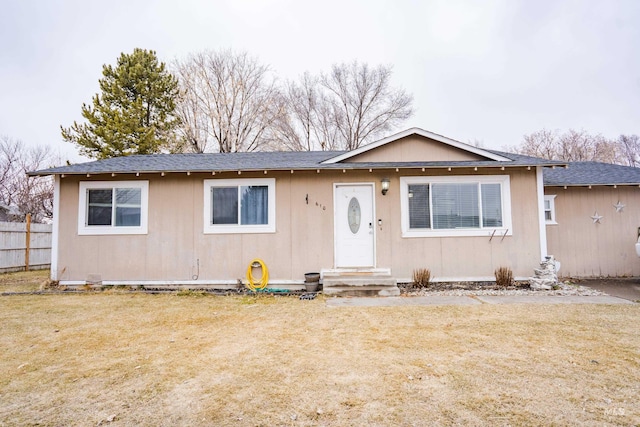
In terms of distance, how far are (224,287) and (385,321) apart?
408cm

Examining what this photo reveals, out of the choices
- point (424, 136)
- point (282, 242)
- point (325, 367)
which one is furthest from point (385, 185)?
point (325, 367)

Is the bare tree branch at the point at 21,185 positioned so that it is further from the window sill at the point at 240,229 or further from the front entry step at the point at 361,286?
the front entry step at the point at 361,286

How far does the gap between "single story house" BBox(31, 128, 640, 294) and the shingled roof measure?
58.4 inches

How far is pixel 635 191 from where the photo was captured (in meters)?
8.46

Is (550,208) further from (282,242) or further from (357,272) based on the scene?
(282,242)

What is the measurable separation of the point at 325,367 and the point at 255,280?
4.55m

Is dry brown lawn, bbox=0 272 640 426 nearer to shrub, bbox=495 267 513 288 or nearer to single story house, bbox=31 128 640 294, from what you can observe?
shrub, bbox=495 267 513 288

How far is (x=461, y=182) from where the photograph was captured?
7.53 meters

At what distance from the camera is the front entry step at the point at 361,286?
6723 mm

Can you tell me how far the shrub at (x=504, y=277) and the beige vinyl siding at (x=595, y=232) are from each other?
6.91 feet

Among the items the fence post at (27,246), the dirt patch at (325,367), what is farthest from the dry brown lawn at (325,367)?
the fence post at (27,246)

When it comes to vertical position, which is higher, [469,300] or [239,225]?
[239,225]

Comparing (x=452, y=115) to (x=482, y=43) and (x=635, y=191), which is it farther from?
(x=635, y=191)

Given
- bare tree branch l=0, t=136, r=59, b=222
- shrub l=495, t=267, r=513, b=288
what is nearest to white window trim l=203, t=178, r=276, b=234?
shrub l=495, t=267, r=513, b=288
